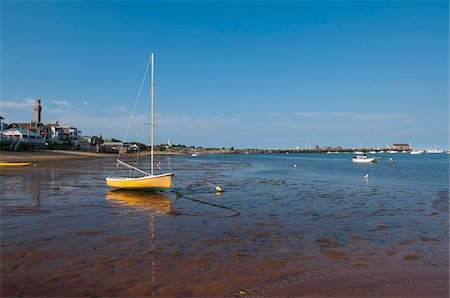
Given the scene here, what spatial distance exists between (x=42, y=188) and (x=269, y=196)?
51.4 feet

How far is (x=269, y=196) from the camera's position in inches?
830

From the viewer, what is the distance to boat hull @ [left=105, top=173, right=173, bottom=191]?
2031cm

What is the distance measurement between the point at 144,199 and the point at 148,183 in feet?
5.98

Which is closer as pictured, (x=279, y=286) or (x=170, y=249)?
(x=279, y=286)

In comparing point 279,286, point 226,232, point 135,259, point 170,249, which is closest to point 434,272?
point 279,286

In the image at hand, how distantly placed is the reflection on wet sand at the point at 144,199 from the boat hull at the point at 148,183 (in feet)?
1.32

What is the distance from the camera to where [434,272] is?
26.2 ft

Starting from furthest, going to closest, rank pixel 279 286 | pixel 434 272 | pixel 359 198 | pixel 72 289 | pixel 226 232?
pixel 359 198
pixel 226 232
pixel 434 272
pixel 279 286
pixel 72 289

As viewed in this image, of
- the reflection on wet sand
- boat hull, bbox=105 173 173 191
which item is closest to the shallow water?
the reflection on wet sand

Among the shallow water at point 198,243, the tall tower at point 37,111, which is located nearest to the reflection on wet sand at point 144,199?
the shallow water at point 198,243

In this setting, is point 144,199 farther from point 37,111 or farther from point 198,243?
point 37,111

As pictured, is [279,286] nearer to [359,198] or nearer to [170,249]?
[170,249]

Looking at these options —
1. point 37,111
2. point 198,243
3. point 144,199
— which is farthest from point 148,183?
point 37,111

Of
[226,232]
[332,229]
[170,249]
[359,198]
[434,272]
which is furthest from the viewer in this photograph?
[359,198]
